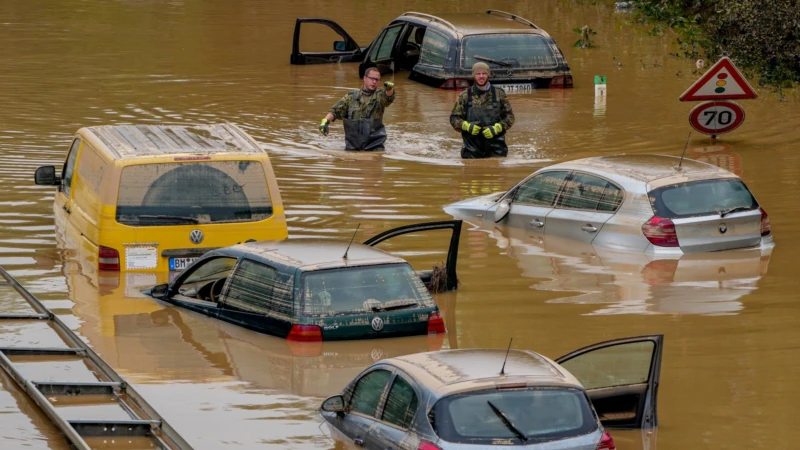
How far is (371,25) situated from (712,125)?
16321mm

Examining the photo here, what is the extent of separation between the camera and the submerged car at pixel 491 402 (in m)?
8.94

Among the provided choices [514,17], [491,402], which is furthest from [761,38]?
[491,402]

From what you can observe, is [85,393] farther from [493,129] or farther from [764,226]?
[493,129]

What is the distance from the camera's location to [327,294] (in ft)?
41.3

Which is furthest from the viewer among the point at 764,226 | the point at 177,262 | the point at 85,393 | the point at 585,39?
the point at 585,39

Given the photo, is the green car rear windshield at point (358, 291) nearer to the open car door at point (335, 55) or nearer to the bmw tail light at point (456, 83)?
the bmw tail light at point (456, 83)

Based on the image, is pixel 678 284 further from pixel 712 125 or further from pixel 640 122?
pixel 640 122

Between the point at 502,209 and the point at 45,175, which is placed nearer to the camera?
the point at 45,175

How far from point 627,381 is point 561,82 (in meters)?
18.3

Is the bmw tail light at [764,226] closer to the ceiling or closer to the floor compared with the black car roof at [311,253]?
closer to the floor

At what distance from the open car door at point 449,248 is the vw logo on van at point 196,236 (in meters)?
1.57

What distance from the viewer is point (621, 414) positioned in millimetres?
10453

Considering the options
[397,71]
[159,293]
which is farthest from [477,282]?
[397,71]

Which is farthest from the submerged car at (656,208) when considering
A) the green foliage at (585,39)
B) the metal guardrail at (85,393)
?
the green foliage at (585,39)
